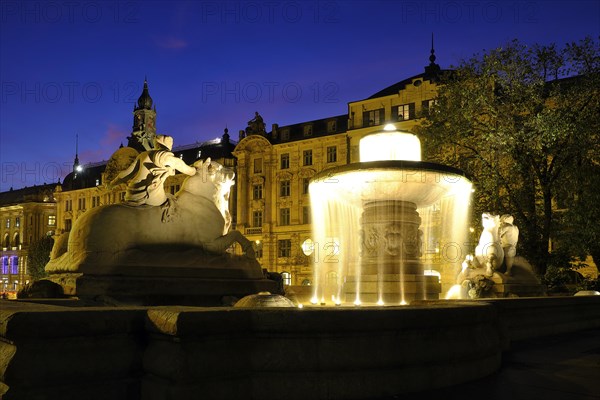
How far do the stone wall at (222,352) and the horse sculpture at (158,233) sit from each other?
406 centimetres

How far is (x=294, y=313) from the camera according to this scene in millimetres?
4473

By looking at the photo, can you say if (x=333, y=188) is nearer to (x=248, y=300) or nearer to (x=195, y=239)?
(x=195, y=239)

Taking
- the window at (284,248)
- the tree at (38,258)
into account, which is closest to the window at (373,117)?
the window at (284,248)

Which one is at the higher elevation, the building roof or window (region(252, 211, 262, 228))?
the building roof

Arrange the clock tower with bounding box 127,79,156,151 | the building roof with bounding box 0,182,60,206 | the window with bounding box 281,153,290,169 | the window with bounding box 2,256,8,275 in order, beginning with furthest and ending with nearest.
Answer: the window with bounding box 2,256,8,275 → the building roof with bounding box 0,182,60,206 → the clock tower with bounding box 127,79,156,151 → the window with bounding box 281,153,290,169

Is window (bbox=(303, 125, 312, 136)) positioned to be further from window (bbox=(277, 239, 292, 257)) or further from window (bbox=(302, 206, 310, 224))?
window (bbox=(277, 239, 292, 257))

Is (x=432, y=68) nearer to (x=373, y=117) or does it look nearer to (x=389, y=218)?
(x=373, y=117)

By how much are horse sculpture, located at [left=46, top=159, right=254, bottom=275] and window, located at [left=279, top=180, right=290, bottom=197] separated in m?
47.0

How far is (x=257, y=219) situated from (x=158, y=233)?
164ft

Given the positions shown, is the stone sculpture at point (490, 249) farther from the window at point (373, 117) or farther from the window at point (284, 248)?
the window at point (284, 248)

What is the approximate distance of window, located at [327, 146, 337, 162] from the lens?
5422 centimetres

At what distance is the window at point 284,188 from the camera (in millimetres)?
57547

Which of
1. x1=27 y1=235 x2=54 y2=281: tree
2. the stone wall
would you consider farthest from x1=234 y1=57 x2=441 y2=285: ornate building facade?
the stone wall

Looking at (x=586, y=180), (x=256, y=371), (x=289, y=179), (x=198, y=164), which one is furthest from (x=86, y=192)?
(x=256, y=371)
